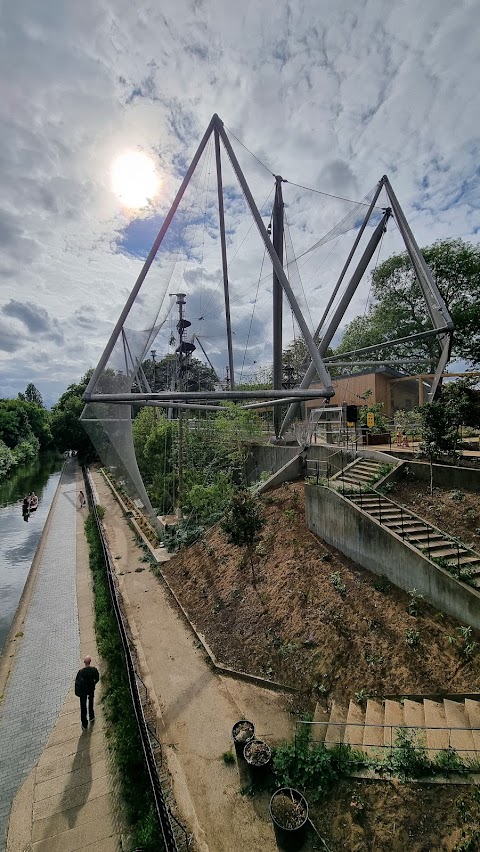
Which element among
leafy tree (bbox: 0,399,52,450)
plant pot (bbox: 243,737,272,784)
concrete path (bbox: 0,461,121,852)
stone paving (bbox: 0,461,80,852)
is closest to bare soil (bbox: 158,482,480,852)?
plant pot (bbox: 243,737,272,784)

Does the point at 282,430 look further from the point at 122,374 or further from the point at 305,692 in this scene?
the point at 305,692

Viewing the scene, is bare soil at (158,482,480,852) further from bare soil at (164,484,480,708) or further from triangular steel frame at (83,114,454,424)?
triangular steel frame at (83,114,454,424)

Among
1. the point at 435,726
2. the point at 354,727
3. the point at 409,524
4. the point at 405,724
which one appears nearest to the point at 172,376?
the point at 409,524

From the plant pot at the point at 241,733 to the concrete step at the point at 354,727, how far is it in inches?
61.8

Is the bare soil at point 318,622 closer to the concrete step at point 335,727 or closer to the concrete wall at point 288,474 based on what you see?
the concrete step at point 335,727

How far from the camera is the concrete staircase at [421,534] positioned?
7.80 meters

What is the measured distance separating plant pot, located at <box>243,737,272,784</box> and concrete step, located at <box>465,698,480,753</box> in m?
3.11

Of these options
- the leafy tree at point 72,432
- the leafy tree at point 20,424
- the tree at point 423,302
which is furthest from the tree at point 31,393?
the tree at point 423,302

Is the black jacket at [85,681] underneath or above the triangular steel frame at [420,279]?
underneath

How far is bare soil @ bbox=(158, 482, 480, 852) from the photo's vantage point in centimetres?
480

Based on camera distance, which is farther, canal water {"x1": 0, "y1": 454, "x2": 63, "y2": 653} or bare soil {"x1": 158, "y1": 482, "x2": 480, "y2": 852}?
canal water {"x1": 0, "y1": 454, "x2": 63, "y2": 653}

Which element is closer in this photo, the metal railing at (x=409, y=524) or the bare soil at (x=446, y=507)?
the metal railing at (x=409, y=524)

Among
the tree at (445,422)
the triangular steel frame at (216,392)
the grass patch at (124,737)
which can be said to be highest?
the triangular steel frame at (216,392)

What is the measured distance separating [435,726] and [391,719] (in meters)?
0.71
